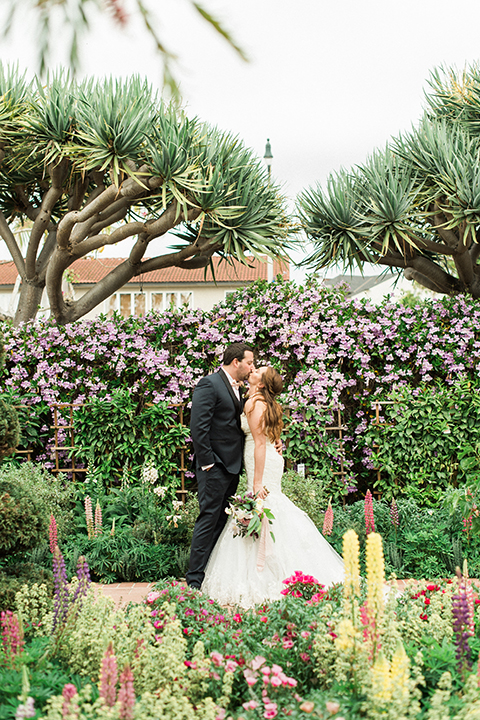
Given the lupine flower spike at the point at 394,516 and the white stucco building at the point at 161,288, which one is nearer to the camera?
the lupine flower spike at the point at 394,516

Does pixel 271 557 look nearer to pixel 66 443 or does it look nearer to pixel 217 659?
pixel 217 659

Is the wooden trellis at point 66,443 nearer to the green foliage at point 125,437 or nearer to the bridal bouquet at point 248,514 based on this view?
the green foliage at point 125,437

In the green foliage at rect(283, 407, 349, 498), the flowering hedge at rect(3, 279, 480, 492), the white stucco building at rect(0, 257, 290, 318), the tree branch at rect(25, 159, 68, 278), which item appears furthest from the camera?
the white stucco building at rect(0, 257, 290, 318)

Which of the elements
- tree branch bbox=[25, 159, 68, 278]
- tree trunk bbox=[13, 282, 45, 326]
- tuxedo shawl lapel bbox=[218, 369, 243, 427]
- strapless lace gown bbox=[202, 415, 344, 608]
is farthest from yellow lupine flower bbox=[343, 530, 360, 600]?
tree trunk bbox=[13, 282, 45, 326]

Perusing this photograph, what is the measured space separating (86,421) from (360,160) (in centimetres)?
478

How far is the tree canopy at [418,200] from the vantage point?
255 inches

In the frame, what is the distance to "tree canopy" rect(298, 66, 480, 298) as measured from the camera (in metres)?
6.49

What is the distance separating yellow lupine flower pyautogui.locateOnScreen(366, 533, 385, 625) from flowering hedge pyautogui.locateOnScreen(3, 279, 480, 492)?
3980mm

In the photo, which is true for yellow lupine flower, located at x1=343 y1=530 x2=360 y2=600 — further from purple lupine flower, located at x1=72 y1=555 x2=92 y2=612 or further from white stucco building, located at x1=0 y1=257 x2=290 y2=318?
white stucco building, located at x1=0 y1=257 x2=290 y2=318

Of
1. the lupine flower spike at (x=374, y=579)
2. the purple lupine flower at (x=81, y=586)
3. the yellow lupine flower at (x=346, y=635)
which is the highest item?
the lupine flower spike at (x=374, y=579)

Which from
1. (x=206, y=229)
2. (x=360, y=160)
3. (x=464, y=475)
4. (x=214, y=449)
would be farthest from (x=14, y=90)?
(x=464, y=475)

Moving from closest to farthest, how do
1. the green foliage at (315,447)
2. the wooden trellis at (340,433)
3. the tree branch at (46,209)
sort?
1. the green foliage at (315,447)
2. the wooden trellis at (340,433)
3. the tree branch at (46,209)

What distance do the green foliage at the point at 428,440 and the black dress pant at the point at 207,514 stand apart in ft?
7.05

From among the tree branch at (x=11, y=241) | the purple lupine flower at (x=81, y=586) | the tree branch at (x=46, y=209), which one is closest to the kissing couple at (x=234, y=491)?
the purple lupine flower at (x=81, y=586)
